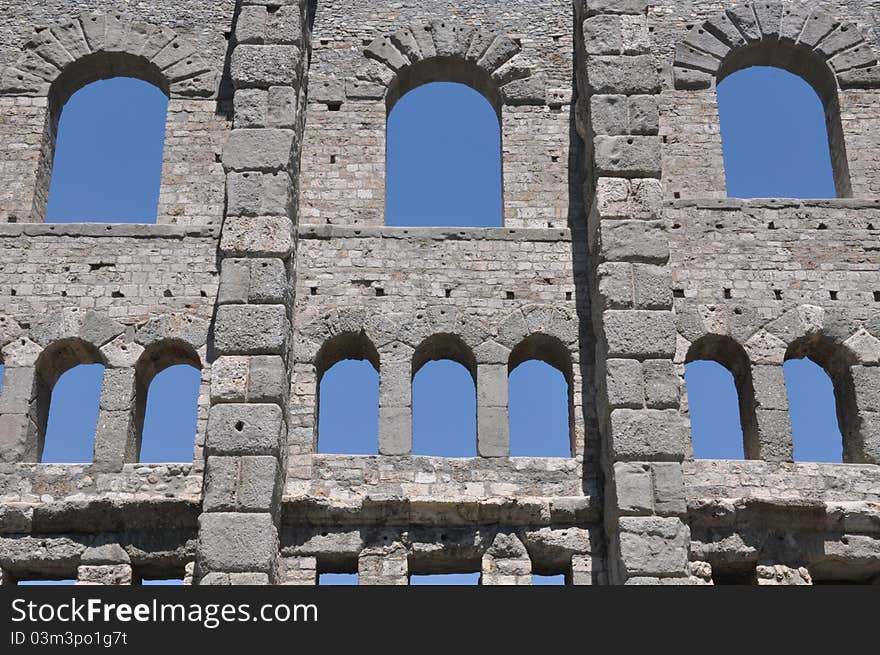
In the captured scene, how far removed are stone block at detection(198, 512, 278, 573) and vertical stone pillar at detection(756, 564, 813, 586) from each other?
183 inches

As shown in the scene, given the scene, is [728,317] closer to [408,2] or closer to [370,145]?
[370,145]

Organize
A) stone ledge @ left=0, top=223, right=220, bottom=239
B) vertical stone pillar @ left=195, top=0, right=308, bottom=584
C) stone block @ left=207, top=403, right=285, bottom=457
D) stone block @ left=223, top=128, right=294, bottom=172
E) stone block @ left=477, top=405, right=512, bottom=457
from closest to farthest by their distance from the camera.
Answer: vertical stone pillar @ left=195, top=0, right=308, bottom=584 < stone block @ left=207, top=403, right=285, bottom=457 < stone block @ left=477, top=405, right=512, bottom=457 < stone block @ left=223, top=128, right=294, bottom=172 < stone ledge @ left=0, top=223, right=220, bottom=239

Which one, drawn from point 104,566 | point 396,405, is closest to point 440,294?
point 396,405

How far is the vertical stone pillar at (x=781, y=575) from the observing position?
1279 cm

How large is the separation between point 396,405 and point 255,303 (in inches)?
69.2

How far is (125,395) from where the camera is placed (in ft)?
44.3

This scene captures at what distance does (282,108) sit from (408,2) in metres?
2.80

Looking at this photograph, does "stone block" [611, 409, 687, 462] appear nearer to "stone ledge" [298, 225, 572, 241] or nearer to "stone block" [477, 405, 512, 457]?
"stone block" [477, 405, 512, 457]

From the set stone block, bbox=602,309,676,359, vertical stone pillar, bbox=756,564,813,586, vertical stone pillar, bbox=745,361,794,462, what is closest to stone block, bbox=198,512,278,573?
stone block, bbox=602,309,676,359

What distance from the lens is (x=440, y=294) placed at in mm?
14102

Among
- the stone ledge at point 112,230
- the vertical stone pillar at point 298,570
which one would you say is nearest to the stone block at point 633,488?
the vertical stone pillar at point 298,570

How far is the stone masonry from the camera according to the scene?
12812 mm

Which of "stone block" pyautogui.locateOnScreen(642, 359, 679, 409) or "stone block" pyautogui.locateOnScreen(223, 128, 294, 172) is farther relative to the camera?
"stone block" pyautogui.locateOnScreen(223, 128, 294, 172)

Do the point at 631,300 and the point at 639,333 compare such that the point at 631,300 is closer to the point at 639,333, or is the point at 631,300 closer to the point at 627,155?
the point at 639,333
